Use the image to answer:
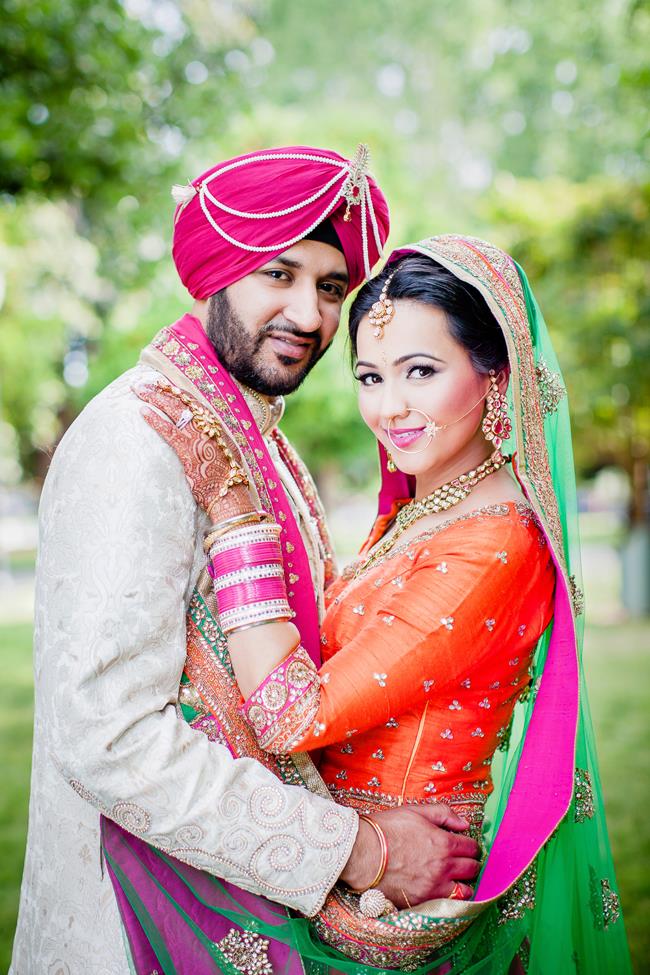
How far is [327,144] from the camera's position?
10.6 m

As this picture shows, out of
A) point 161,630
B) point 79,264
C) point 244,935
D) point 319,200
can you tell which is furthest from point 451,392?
point 79,264

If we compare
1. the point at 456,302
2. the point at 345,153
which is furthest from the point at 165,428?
the point at 345,153

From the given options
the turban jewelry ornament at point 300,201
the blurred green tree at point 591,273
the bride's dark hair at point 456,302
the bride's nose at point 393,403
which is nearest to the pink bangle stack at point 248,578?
the bride's nose at point 393,403

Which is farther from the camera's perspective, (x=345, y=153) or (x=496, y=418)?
(x=345, y=153)

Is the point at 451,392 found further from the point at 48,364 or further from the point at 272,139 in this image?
the point at 48,364

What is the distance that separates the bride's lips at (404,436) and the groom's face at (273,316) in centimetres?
31

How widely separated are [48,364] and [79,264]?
3.22 m

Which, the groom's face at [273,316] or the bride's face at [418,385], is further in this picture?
the groom's face at [273,316]

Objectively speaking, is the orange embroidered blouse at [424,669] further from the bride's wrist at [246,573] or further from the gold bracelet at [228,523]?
the gold bracelet at [228,523]

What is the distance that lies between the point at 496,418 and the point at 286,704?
813mm

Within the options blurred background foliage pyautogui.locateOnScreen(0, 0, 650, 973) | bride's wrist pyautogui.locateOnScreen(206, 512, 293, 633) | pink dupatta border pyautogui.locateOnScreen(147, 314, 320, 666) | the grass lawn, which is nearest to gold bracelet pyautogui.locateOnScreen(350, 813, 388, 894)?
pink dupatta border pyautogui.locateOnScreen(147, 314, 320, 666)

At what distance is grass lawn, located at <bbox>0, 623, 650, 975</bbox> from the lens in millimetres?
4414

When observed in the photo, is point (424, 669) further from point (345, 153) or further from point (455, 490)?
point (345, 153)

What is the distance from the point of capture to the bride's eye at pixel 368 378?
2.08m
